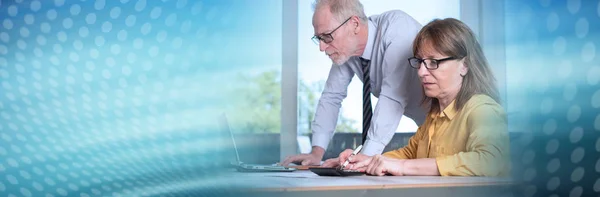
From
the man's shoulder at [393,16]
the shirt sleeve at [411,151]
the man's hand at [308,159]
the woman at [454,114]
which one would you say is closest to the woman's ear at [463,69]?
the woman at [454,114]

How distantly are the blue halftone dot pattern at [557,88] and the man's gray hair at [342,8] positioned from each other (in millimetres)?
479

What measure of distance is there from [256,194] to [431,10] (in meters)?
0.58

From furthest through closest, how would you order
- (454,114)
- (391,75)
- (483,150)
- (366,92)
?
(366,92), (391,75), (454,114), (483,150)

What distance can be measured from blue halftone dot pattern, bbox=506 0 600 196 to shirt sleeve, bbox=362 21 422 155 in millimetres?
372

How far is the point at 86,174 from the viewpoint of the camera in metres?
0.73

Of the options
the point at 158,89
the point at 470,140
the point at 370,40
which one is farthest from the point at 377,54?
the point at 158,89

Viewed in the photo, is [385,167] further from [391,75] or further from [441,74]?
[391,75]

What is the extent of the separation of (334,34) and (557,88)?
539mm

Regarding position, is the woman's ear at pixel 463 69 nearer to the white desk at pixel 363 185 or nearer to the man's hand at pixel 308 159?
the white desk at pixel 363 185

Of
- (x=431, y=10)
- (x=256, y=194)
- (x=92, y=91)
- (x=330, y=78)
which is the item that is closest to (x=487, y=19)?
(x=431, y=10)

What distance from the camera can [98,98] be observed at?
727 millimetres

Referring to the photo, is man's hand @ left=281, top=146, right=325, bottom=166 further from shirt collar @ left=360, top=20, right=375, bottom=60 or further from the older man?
shirt collar @ left=360, top=20, right=375, bottom=60

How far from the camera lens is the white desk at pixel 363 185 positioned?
2.61 ft

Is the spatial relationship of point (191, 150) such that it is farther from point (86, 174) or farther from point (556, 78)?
point (556, 78)
